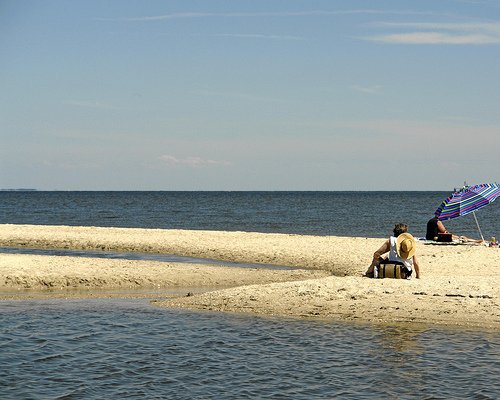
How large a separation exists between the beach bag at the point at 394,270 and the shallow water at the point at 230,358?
12.1 feet

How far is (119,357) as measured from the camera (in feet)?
43.8

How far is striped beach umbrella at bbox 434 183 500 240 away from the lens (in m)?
31.2

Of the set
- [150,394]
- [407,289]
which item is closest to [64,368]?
[150,394]

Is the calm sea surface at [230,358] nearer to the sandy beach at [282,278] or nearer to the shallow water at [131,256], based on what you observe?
the sandy beach at [282,278]

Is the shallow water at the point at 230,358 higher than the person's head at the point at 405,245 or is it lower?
lower

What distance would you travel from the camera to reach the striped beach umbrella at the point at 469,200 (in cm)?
3116

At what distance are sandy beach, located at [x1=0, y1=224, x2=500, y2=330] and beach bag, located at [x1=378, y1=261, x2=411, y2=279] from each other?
1.33 ft

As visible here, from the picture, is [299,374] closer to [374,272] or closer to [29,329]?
[29,329]

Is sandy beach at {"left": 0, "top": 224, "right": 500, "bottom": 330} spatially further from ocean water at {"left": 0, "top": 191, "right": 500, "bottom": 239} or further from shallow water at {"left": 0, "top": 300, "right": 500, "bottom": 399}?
ocean water at {"left": 0, "top": 191, "right": 500, "bottom": 239}

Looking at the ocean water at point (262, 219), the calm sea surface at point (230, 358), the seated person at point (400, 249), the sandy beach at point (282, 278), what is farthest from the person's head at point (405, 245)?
the ocean water at point (262, 219)

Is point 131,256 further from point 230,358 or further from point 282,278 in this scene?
point 230,358

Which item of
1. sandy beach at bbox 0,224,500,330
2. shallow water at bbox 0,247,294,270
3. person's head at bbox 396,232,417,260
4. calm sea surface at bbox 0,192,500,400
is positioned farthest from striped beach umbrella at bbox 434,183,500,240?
calm sea surface at bbox 0,192,500,400

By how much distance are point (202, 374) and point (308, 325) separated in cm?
450

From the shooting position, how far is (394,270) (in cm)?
1948
